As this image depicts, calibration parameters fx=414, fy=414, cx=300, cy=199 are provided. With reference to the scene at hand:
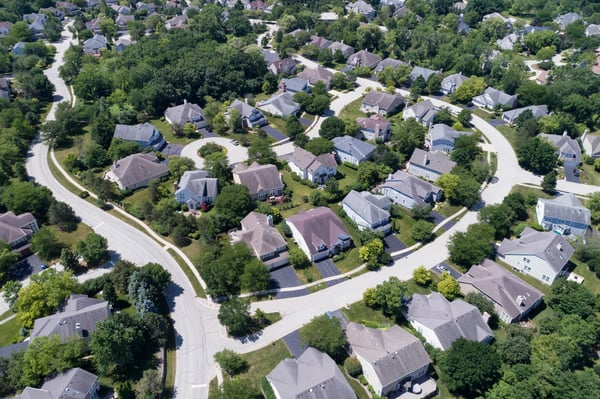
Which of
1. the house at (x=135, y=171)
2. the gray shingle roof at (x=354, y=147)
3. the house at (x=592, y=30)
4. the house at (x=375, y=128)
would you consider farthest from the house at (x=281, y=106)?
the house at (x=592, y=30)

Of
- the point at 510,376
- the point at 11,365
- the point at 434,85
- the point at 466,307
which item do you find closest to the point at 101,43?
the point at 434,85

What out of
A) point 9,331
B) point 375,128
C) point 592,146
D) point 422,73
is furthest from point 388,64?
point 9,331

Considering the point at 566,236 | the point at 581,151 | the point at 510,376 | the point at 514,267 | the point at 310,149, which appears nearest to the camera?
the point at 510,376

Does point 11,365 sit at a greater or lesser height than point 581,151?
greater

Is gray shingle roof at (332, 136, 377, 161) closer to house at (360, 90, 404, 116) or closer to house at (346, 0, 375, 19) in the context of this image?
house at (360, 90, 404, 116)

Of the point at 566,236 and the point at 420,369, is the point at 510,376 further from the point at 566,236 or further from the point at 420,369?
the point at 566,236

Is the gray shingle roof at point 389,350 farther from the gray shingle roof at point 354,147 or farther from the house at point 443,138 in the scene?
the house at point 443,138
